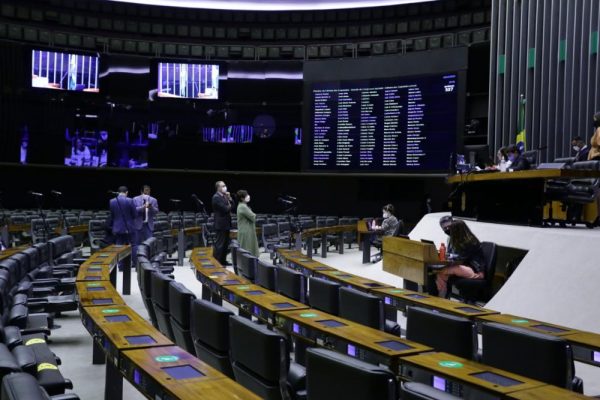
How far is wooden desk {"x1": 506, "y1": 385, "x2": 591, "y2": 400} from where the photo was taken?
2.16 meters

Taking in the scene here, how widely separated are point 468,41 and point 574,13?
12.8 ft

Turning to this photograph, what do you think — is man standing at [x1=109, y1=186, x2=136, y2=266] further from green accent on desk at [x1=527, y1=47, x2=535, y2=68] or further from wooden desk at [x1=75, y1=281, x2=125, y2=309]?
green accent on desk at [x1=527, y1=47, x2=535, y2=68]

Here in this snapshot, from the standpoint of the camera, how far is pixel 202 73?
17547mm

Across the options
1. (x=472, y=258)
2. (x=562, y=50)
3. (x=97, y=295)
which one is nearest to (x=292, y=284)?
(x=97, y=295)

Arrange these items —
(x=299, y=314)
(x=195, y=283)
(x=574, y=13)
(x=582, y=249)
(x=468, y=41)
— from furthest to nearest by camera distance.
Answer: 1. (x=468, y=41)
2. (x=574, y=13)
3. (x=195, y=283)
4. (x=582, y=249)
5. (x=299, y=314)

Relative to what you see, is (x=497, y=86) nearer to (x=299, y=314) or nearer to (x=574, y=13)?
(x=574, y=13)

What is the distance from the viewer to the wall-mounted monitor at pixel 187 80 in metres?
17.5

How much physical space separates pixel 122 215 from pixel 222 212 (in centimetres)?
155

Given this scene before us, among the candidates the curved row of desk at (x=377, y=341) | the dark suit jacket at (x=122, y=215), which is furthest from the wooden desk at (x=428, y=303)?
the dark suit jacket at (x=122, y=215)

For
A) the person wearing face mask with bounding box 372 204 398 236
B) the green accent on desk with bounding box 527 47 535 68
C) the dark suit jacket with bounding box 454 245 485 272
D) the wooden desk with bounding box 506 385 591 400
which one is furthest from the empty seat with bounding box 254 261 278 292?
the green accent on desk with bounding box 527 47 535 68

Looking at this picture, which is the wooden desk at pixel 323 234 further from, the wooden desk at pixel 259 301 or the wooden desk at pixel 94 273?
the wooden desk at pixel 259 301

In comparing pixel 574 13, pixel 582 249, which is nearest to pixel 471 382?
pixel 582 249

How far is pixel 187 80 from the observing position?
57.4 feet

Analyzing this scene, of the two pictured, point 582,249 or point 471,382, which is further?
point 582,249
